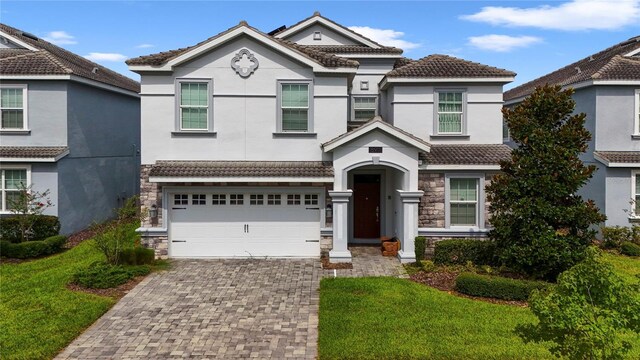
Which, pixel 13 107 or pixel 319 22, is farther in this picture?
pixel 319 22

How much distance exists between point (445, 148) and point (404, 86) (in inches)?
107

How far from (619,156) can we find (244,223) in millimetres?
14213

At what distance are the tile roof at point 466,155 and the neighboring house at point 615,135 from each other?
181 inches

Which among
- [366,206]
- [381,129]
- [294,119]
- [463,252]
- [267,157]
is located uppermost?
[294,119]

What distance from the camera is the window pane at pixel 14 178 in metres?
18.8

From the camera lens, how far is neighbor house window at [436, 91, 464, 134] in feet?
60.0

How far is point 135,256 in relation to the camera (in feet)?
50.2

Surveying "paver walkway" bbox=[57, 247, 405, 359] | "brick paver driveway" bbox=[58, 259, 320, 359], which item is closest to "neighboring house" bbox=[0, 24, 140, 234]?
"paver walkway" bbox=[57, 247, 405, 359]

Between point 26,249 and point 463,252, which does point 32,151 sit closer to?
point 26,249

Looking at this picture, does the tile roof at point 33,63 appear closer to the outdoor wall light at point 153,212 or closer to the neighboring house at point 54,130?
the neighboring house at point 54,130

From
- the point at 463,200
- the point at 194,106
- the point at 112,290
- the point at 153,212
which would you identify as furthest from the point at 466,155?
the point at 112,290

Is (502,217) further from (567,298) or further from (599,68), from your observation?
(599,68)

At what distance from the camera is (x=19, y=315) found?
11.0m

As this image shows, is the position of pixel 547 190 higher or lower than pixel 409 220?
higher
